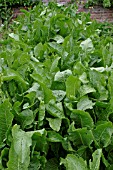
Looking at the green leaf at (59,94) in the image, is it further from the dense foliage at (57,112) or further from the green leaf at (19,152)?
the green leaf at (19,152)

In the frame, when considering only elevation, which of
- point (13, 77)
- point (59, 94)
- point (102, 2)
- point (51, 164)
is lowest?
point (102, 2)

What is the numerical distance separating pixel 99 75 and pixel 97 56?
44 cm

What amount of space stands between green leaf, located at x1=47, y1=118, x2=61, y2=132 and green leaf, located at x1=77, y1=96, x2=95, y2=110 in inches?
5.8

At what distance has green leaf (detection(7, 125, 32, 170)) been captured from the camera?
4.77 feet

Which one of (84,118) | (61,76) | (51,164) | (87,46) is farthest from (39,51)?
(51,164)

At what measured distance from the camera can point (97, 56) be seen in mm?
2533

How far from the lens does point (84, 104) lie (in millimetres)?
1969

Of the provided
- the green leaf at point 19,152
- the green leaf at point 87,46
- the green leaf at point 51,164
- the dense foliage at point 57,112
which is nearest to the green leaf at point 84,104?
the dense foliage at point 57,112

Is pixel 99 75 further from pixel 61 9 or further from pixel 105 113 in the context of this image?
pixel 61 9

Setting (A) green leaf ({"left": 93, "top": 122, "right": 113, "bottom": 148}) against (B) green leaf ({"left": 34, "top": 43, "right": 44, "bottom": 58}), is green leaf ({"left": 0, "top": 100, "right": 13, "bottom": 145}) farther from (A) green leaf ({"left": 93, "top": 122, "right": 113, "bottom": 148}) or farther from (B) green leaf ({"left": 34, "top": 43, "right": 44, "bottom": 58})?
(B) green leaf ({"left": 34, "top": 43, "right": 44, "bottom": 58})

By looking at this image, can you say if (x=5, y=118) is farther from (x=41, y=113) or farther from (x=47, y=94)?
(x=47, y=94)

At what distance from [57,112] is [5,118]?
32 centimetres

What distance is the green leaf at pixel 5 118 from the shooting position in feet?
5.66

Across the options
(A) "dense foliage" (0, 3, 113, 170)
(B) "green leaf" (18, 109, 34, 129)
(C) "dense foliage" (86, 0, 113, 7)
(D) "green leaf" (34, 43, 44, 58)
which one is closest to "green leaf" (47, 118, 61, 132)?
(A) "dense foliage" (0, 3, 113, 170)
